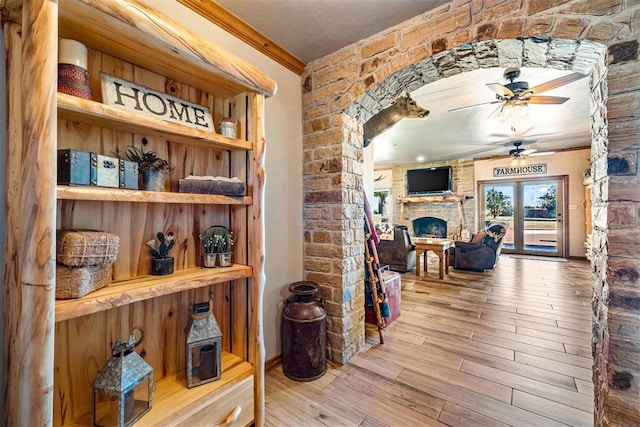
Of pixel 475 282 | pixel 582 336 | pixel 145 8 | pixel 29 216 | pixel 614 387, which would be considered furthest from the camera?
pixel 475 282

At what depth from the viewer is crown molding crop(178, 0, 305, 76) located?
1592mm

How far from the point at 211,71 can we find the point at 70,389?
4.99ft

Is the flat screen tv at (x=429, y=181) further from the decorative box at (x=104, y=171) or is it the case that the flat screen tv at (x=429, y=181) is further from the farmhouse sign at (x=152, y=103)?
the decorative box at (x=104, y=171)

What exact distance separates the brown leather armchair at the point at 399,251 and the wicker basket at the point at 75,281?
175 inches

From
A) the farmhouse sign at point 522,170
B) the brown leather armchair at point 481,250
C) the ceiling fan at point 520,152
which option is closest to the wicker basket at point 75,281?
the brown leather armchair at point 481,250

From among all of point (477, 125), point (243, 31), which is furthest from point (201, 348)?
point (477, 125)

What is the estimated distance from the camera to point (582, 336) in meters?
2.52

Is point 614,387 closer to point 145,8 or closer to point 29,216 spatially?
point 29,216

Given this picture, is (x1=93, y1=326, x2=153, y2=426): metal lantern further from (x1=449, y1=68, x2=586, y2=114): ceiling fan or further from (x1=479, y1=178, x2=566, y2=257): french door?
(x1=479, y1=178, x2=566, y2=257): french door

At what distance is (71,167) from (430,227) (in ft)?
28.0

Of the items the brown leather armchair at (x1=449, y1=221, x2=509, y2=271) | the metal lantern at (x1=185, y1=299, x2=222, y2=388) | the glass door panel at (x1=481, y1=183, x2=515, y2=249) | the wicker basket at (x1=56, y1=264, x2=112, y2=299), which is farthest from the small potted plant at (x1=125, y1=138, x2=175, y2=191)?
the glass door panel at (x1=481, y1=183, x2=515, y2=249)

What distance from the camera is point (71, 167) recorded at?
3.23 ft

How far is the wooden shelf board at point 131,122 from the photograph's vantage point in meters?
0.95

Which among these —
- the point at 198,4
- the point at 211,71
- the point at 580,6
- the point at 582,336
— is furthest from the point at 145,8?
the point at 582,336
